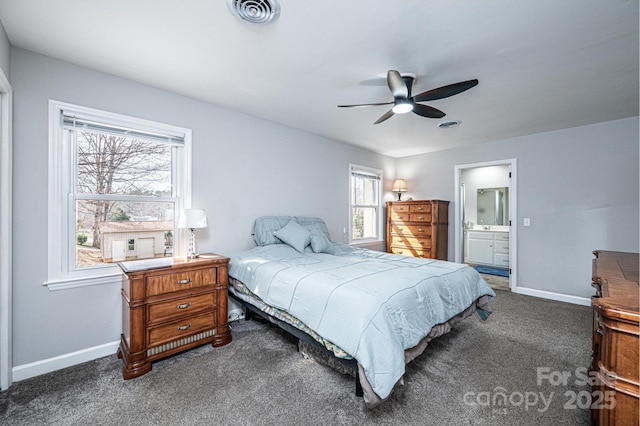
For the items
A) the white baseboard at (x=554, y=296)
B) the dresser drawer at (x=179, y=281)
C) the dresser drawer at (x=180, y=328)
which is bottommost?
the white baseboard at (x=554, y=296)

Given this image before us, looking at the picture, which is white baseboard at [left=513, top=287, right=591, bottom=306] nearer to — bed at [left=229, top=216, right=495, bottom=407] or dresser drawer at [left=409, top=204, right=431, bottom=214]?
dresser drawer at [left=409, top=204, right=431, bottom=214]

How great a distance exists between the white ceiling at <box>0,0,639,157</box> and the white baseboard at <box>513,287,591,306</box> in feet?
8.11

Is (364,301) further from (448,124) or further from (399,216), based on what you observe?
(399,216)

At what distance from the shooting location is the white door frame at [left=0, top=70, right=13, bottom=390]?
1849 mm

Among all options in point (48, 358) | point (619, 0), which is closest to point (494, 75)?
point (619, 0)

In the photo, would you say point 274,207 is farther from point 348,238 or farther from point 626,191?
point 626,191

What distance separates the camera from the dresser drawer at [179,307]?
2146 mm

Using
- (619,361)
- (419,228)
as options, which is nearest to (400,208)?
(419,228)

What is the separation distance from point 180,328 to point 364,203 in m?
3.74

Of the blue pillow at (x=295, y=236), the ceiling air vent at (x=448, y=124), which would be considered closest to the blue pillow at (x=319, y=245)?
the blue pillow at (x=295, y=236)

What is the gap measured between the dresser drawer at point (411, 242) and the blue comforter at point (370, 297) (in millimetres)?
2065

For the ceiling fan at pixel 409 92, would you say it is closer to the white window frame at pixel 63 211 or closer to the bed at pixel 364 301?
the bed at pixel 364 301

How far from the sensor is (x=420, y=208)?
4.77 m

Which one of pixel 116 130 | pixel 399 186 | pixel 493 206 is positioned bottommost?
pixel 493 206
